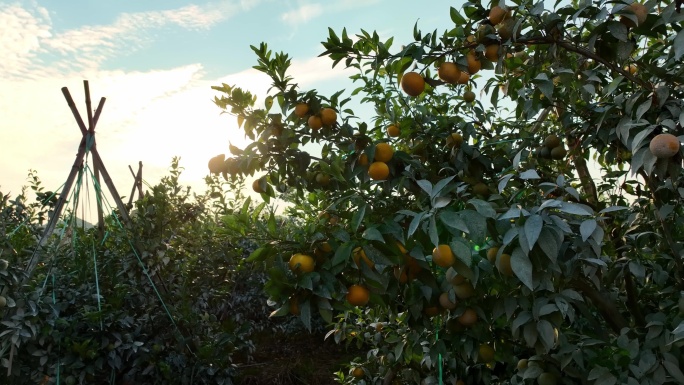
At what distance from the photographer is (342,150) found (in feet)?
6.15

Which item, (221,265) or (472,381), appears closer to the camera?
(472,381)

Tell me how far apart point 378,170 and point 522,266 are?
0.54m

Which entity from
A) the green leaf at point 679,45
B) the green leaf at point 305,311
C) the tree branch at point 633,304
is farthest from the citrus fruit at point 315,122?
the tree branch at point 633,304

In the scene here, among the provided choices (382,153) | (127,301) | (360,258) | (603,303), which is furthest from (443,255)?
(127,301)

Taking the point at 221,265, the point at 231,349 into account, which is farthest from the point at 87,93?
the point at 231,349

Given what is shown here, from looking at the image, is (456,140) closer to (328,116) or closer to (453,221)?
(328,116)

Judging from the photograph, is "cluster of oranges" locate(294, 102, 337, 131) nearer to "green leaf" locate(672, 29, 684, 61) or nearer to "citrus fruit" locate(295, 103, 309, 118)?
"citrus fruit" locate(295, 103, 309, 118)

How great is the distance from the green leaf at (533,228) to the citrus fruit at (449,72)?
2.03 ft

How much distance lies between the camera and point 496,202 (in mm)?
1538

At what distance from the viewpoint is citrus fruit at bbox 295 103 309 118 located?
179 centimetres

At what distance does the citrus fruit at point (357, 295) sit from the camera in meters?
1.35

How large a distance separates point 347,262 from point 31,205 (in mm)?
3233

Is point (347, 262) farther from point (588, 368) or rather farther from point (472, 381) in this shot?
point (472, 381)

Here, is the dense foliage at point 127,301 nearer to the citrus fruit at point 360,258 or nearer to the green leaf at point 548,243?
the citrus fruit at point 360,258
